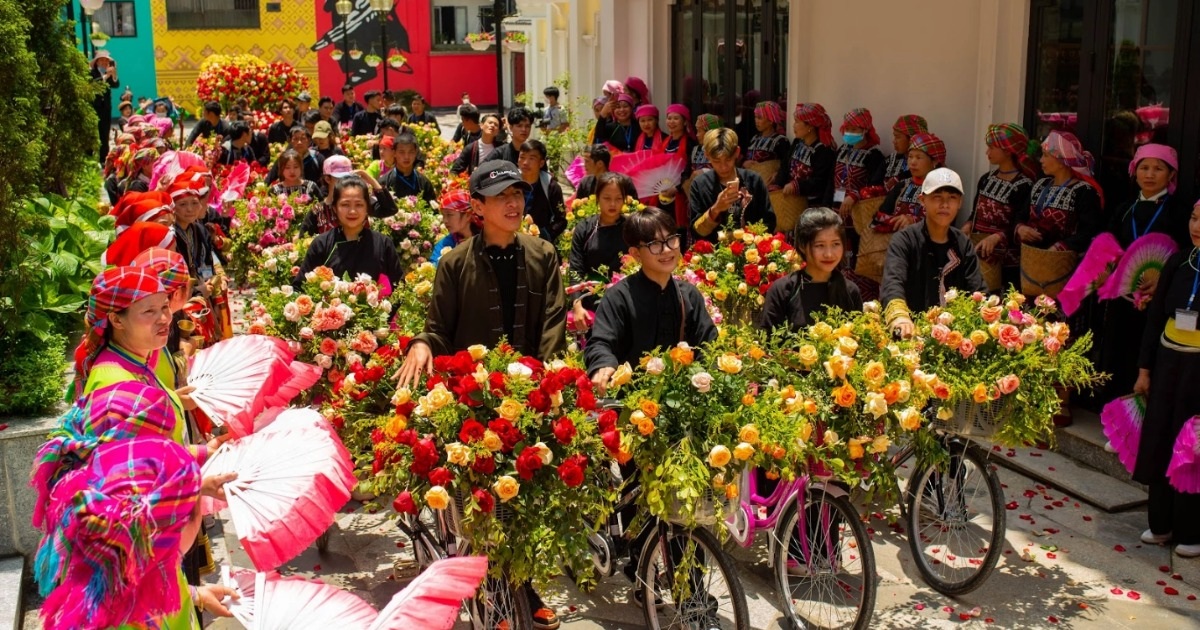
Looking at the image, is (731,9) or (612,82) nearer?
(731,9)

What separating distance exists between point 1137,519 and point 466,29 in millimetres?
39998

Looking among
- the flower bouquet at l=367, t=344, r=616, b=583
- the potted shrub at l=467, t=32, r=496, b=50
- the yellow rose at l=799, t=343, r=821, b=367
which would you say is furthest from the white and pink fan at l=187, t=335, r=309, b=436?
the potted shrub at l=467, t=32, r=496, b=50

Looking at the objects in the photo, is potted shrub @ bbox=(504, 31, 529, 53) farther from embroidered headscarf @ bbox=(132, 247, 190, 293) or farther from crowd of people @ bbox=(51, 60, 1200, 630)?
embroidered headscarf @ bbox=(132, 247, 190, 293)

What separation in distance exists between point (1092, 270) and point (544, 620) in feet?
13.2

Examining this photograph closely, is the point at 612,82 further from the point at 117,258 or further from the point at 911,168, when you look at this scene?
the point at 117,258

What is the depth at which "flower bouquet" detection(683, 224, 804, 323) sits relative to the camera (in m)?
7.65

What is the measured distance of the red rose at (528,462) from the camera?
4480 mm

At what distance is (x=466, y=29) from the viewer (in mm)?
44688

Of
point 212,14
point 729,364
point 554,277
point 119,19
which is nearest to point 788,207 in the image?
point 554,277

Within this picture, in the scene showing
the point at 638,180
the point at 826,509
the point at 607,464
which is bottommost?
the point at 826,509

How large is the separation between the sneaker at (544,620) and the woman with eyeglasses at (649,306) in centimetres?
116

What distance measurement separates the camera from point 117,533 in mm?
3209

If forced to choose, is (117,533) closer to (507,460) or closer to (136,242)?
(507,460)

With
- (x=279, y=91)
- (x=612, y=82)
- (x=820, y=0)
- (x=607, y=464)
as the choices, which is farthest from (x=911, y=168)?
(x=279, y=91)
